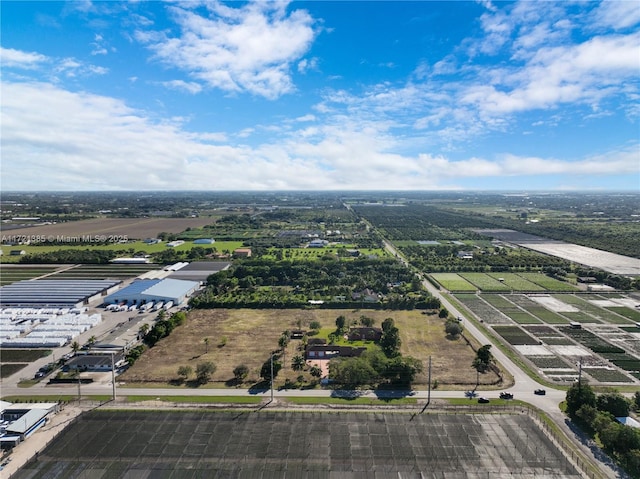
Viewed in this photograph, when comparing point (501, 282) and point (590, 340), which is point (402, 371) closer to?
point (590, 340)

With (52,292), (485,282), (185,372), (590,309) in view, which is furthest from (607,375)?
(52,292)

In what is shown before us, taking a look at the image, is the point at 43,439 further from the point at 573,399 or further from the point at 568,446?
the point at 573,399

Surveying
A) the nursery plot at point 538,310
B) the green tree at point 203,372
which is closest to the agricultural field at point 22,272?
the green tree at point 203,372

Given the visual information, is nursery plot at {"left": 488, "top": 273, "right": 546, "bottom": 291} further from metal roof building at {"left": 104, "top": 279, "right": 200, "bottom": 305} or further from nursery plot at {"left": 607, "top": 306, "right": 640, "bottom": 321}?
metal roof building at {"left": 104, "top": 279, "right": 200, "bottom": 305}

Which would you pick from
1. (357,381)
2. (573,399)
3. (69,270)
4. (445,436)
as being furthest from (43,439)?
(69,270)

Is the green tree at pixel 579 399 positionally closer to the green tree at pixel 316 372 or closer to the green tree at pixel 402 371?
the green tree at pixel 402 371

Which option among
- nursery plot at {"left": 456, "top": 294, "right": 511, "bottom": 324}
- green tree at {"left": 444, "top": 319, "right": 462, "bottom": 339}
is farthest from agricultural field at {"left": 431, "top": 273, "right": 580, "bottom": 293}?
green tree at {"left": 444, "top": 319, "right": 462, "bottom": 339}
